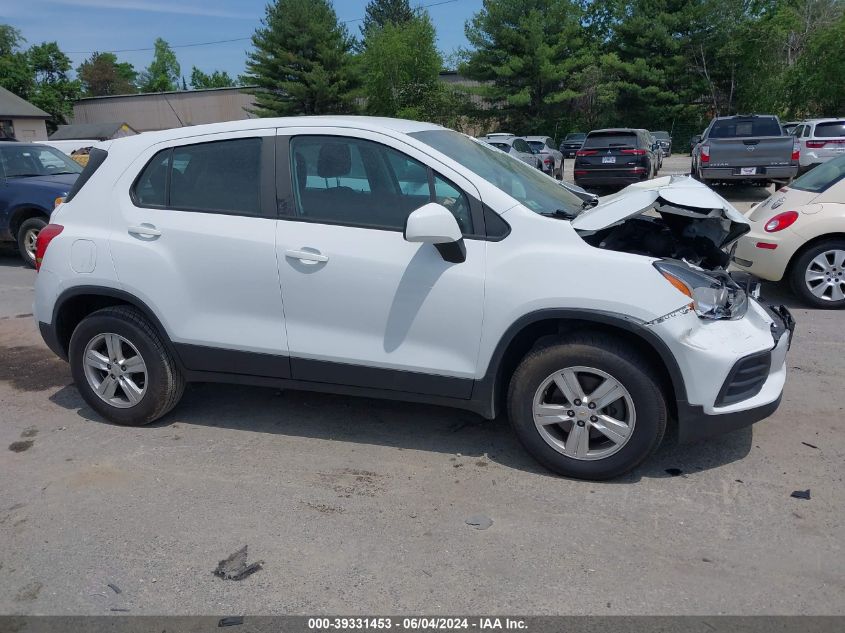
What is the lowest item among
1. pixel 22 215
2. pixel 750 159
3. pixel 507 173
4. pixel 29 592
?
pixel 29 592

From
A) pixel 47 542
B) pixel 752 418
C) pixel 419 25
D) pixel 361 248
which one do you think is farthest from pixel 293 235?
pixel 419 25

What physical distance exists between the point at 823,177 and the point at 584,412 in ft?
17.0

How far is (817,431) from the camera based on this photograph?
4254 mm

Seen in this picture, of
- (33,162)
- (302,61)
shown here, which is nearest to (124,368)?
(33,162)

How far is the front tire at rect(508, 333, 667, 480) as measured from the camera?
3.54 m

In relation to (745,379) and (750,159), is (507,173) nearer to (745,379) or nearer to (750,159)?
(745,379)

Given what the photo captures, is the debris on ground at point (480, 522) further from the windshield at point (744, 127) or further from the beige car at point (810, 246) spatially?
the windshield at point (744, 127)

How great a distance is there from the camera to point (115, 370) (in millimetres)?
4523

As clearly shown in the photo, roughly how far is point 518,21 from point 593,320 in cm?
4510

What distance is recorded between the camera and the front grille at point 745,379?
11.4ft

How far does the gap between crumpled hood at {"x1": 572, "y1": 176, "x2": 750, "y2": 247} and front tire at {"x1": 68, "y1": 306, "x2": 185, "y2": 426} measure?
2.60m

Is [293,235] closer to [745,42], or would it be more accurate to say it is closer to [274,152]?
[274,152]

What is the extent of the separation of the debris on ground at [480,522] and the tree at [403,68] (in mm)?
46347

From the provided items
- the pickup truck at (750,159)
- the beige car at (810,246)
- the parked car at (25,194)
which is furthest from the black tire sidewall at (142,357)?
the pickup truck at (750,159)
